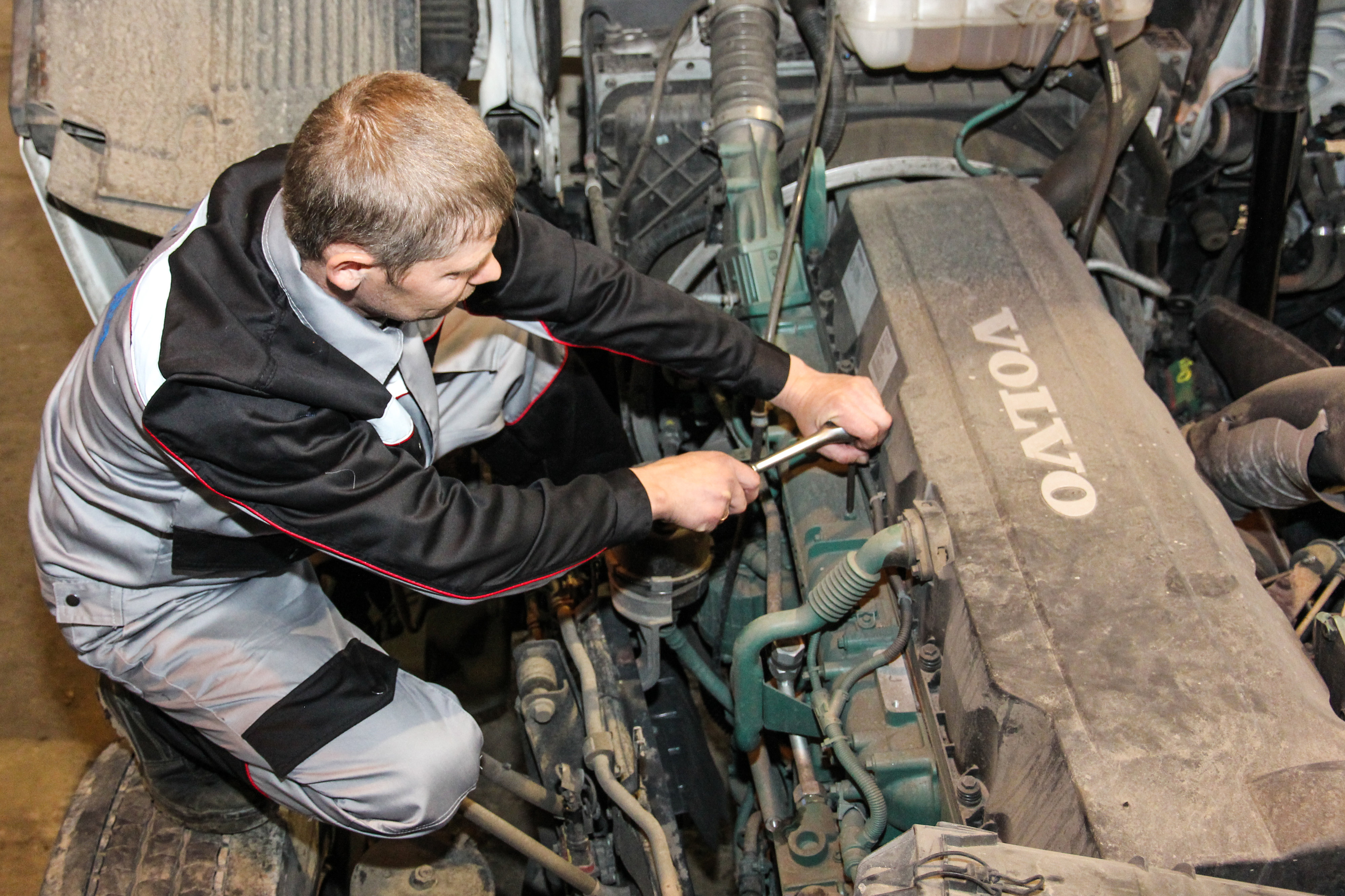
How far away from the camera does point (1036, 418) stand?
1.67 m

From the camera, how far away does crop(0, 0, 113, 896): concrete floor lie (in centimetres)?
278

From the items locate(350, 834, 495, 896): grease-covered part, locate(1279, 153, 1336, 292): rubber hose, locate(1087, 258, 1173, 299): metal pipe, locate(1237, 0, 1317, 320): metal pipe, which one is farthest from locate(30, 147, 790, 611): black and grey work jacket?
locate(1279, 153, 1336, 292): rubber hose

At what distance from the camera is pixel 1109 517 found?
1.51 m

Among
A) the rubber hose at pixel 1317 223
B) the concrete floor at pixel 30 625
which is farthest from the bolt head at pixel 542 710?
the rubber hose at pixel 1317 223

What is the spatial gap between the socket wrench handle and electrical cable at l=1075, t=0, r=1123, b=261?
71 cm

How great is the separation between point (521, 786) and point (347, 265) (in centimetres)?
105

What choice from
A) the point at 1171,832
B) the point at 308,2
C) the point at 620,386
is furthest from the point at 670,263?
the point at 1171,832

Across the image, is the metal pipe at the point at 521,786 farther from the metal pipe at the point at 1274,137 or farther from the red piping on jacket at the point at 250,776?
the metal pipe at the point at 1274,137

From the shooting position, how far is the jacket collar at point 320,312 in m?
1.44

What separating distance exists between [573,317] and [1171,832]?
3.96ft

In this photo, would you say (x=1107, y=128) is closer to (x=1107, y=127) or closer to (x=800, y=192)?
(x=1107, y=127)

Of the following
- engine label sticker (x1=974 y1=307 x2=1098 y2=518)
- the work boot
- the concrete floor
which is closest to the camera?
engine label sticker (x1=974 y1=307 x2=1098 y2=518)

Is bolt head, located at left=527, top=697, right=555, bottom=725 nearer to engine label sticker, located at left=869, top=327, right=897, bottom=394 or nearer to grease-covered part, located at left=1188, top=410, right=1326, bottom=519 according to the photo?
engine label sticker, located at left=869, top=327, right=897, bottom=394

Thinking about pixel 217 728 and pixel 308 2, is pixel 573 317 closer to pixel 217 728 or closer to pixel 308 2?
pixel 217 728
